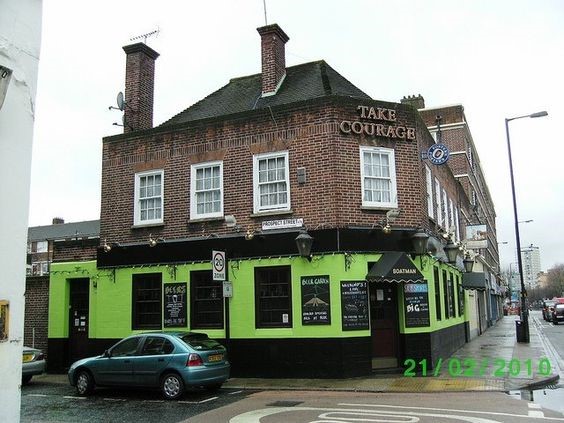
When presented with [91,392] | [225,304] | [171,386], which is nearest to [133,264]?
[225,304]

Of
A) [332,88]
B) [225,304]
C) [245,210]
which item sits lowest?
[225,304]

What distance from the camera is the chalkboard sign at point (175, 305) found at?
1633 cm

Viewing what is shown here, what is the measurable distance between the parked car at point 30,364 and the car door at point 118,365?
3.29 meters

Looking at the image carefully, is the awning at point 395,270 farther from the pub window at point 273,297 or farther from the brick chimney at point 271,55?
the brick chimney at point 271,55

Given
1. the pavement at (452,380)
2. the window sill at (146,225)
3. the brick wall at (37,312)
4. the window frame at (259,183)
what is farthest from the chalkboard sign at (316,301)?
the brick wall at (37,312)

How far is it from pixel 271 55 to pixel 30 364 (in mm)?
12065

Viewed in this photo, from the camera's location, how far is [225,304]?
15664 millimetres

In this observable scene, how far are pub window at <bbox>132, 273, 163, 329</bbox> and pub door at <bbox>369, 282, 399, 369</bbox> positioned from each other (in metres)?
6.52

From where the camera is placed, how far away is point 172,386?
12.0m

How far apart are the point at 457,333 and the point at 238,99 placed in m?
12.6

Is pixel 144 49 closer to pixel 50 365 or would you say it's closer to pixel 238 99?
pixel 238 99

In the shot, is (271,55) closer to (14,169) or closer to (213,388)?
(213,388)

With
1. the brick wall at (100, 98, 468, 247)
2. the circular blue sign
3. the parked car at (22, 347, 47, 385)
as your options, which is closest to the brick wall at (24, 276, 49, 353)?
the brick wall at (100, 98, 468, 247)

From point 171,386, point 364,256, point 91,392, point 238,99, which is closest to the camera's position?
point 171,386
